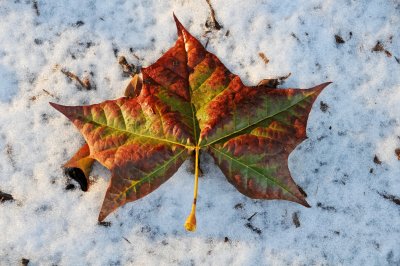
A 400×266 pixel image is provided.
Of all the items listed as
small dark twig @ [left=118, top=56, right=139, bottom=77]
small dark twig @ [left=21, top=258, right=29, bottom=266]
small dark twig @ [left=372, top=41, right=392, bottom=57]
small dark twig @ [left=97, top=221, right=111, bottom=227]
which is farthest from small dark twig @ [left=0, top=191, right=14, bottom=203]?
small dark twig @ [left=372, top=41, right=392, bottom=57]

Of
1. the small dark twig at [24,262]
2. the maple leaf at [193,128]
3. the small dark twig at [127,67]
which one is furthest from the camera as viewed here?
the small dark twig at [127,67]

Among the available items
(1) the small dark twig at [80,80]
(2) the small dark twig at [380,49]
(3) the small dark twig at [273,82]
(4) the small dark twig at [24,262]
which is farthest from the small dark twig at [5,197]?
(2) the small dark twig at [380,49]

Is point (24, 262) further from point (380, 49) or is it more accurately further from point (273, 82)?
point (380, 49)

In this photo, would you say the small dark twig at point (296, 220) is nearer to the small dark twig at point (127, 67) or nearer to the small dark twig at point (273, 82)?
the small dark twig at point (273, 82)

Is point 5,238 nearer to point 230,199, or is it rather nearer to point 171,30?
point 230,199

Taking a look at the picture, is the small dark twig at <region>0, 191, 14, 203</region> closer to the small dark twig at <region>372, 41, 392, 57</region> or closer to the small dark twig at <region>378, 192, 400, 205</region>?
the small dark twig at <region>378, 192, 400, 205</region>

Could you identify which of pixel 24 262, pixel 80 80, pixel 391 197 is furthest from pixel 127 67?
pixel 391 197
